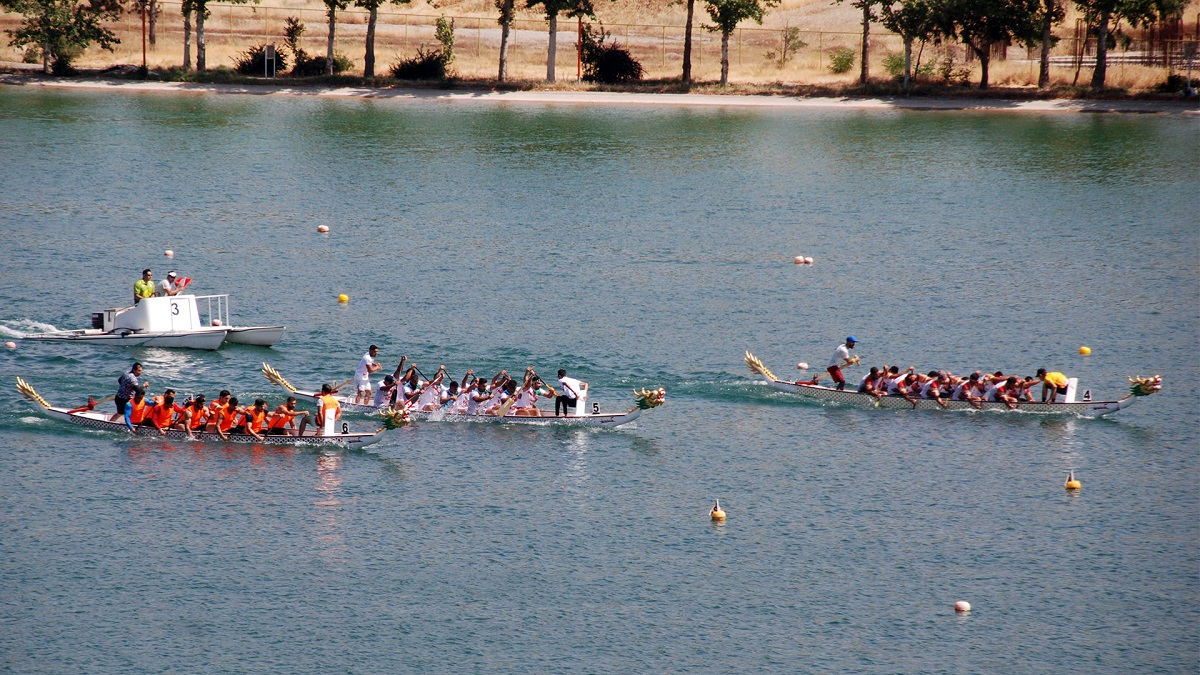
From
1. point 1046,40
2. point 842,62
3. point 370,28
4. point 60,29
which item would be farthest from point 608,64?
point 60,29

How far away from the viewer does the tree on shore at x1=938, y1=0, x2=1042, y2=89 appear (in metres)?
85.9

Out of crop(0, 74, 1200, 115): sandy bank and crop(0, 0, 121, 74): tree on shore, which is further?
crop(0, 0, 121, 74): tree on shore

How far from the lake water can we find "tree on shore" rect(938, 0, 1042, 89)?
17.5m

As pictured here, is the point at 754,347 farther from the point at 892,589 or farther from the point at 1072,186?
the point at 1072,186

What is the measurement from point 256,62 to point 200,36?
534cm

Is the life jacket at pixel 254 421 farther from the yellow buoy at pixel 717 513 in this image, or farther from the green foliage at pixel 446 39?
the green foliage at pixel 446 39

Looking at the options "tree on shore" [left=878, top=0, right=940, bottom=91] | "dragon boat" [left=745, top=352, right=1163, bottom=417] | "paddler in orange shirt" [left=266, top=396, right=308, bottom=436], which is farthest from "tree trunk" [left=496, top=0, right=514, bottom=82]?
"paddler in orange shirt" [left=266, top=396, right=308, bottom=436]

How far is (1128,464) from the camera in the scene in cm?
3391

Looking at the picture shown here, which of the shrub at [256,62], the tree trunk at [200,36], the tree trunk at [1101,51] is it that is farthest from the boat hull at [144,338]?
the tree trunk at [1101,51]

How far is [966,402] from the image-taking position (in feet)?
121

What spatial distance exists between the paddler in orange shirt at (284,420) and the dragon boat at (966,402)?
1328 cm

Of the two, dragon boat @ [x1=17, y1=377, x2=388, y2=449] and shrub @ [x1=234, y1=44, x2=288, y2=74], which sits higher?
shrub @ [x1=234, y1=44, x2=288, y2=74]

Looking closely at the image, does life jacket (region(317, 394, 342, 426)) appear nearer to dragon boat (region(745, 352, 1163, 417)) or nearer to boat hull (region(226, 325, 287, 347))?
boat hull (region(226, 325, 287, 347))

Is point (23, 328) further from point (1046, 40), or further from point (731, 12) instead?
point (1046, 40)
